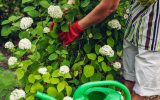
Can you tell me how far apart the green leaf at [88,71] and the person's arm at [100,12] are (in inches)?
15.8

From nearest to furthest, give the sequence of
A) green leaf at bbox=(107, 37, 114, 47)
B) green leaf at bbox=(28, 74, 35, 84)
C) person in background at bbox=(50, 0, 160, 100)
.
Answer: person in background at bbox=(50, 0, 160, 100) < green leaf at bbox=(28, 74, 35, 84) < green leaf at bbox=(107, 37, 114, 47)

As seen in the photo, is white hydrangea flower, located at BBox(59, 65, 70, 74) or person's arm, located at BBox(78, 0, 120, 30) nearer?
person's arm, located at BBox(78, 0, 120, 30)

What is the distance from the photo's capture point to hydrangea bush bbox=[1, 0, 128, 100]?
122 inches

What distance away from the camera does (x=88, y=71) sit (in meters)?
3.23

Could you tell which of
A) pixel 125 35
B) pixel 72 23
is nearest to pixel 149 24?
pixel 125 35

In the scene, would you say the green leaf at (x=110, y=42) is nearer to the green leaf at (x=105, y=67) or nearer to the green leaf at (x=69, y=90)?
the green leaf at (x=105, y=67)

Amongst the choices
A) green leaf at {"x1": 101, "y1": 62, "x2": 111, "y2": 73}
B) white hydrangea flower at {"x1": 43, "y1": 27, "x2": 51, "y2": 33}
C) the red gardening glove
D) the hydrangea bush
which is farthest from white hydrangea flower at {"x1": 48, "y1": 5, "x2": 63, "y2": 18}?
green leaf at {"x1": 101, "y1": 62, "x2": 111, "y2": 73}

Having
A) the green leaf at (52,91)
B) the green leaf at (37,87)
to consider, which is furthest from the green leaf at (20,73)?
the green leaf at (52,91)

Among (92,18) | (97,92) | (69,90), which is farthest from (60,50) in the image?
(97,92)

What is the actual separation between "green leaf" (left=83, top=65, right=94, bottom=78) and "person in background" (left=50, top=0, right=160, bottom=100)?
27 cm

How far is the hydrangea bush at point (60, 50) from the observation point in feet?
10.1

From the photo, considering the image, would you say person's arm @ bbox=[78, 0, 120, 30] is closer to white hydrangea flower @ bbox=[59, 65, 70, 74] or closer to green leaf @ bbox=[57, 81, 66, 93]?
white hydrangea flower @ bbox=[59, 65, 70, 74]

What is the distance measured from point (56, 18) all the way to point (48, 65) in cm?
42

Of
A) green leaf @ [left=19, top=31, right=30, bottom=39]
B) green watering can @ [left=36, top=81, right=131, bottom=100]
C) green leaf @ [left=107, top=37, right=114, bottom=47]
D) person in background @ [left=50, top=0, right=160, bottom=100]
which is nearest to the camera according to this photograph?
green watering can @ [left=36, top=81, right=131, bottom=100]
